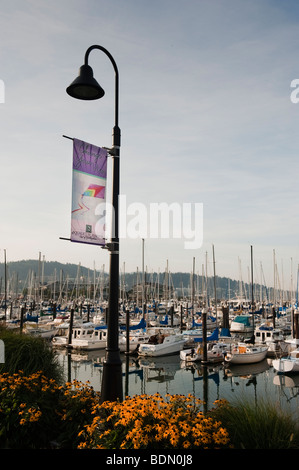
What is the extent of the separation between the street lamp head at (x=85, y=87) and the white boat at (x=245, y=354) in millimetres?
26993

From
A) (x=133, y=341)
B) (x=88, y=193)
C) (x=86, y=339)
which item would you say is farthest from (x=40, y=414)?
(x=86, y=339)

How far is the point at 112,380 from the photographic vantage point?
8188mm

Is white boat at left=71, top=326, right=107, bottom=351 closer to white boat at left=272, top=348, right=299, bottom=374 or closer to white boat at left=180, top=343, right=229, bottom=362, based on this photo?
white boat at left=180, top=343, right=229, bottom=362

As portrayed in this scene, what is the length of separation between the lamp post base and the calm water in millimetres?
13279

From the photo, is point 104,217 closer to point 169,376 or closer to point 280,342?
point 169,376

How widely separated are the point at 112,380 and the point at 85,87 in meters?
6.69

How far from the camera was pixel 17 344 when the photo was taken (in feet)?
42.9

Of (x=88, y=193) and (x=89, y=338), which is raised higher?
(x=88, y=193)

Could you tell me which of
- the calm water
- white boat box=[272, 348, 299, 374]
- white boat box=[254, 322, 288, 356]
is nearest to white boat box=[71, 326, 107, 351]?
the calm water

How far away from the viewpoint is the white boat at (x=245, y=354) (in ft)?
103

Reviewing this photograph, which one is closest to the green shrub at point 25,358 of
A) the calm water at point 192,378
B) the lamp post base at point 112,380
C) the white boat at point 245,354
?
the lamp post base at point 112,380

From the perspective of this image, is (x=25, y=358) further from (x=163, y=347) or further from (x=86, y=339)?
(x=86, y=339)

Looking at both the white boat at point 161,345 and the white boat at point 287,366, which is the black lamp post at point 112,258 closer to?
the white boat at point 287,366
